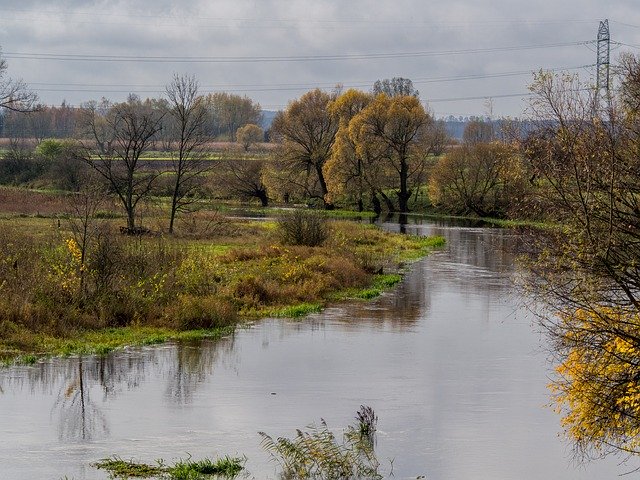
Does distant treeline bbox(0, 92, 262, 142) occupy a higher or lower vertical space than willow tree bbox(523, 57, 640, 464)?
higher

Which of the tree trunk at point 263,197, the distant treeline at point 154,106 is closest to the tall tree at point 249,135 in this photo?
the distant treeline at point 154,106

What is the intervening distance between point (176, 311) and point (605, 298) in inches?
516

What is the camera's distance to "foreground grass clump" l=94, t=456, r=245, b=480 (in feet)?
48.3

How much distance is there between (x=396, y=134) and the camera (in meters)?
79.6

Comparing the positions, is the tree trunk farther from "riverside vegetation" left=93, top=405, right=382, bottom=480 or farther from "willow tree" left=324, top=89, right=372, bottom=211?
"riverside vegetation" left=93, top=405, right=382, bottom=480

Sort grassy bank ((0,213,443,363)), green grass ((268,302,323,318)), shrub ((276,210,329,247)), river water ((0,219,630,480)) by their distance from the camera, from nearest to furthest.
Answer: river water ((0,219,630,480)) < grassy bank ((0,213,443,363)) < green grass ((268,302,323,318)) < shrub ((276,210,329,247))

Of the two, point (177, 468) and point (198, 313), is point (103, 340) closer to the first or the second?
point (198, 313)

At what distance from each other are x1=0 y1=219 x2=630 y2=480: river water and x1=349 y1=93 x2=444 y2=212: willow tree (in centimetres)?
4974

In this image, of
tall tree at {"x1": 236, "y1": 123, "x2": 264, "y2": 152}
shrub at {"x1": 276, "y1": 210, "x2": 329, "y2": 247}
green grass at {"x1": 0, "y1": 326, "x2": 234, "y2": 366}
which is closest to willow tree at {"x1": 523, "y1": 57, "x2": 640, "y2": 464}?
green grass at {"x1": 0, "y1": 326, "x2": 234, "y2": 366}

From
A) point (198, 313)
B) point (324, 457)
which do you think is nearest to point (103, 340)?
point (198, 313)

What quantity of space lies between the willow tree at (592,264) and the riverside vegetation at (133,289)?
11.3 m

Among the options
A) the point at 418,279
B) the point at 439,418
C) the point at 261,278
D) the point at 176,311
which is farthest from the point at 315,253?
the point at 439,418

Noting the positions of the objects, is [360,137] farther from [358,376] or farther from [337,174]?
[358,376]

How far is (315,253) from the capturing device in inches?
1551
